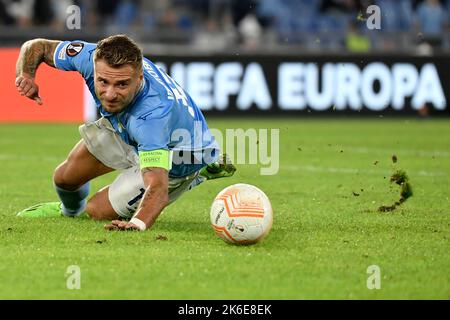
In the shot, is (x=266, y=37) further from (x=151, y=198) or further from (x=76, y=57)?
(x=151, y=198)

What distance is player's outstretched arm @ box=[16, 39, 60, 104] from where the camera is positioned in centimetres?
760

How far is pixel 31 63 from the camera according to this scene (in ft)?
25.6

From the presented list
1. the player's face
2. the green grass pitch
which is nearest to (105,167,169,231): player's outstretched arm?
the green grass pitch

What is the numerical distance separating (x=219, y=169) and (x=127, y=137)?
975mm

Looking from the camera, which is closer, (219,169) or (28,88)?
(28,88)

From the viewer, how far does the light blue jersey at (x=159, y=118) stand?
713 centimetres

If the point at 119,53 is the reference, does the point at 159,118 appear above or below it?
below

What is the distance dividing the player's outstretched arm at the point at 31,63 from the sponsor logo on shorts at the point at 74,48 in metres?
0.18

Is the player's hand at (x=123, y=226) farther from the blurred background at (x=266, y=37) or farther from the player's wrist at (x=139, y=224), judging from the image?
the blurred background at (x=266, y=37)

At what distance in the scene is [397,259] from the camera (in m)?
6.52

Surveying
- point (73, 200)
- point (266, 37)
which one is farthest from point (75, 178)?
point (266, 37)

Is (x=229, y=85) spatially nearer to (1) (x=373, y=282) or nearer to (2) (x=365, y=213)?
(2) (x=365, y=213)

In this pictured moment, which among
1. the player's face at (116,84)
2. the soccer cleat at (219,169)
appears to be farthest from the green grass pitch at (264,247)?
the player's face at (116,84)
